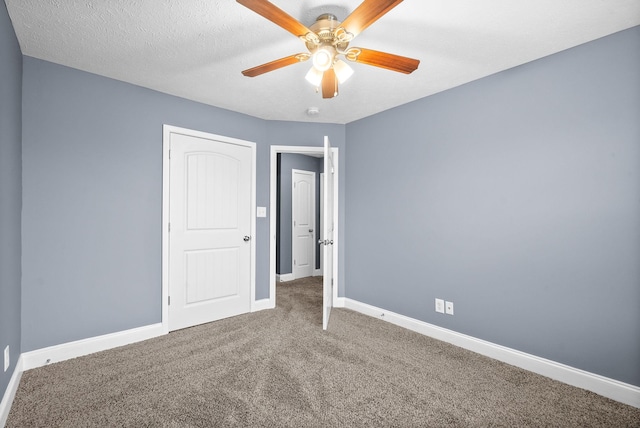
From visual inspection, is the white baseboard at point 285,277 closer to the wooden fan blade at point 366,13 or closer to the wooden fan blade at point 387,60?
the wooden fan blade at point 387,60

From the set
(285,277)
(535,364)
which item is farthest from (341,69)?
(285,277)

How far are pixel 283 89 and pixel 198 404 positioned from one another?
2612 mm

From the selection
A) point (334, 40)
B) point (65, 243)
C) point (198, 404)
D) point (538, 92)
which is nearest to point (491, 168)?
point (538, 92)

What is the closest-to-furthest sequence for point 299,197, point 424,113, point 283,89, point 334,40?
1. point 334,40
2. point 283,89
3. point 424,113
4. point 299,197

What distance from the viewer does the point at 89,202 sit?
8.62 feet

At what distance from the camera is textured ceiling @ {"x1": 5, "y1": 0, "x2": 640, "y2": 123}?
1795 mm

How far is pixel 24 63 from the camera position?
7.70ft

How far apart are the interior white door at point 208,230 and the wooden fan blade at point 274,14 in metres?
2.04

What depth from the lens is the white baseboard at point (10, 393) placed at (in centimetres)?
172

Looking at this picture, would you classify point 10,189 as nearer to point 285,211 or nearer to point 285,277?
point 285,211

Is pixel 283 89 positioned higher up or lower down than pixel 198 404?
higher up

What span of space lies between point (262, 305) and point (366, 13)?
3247 millimetres

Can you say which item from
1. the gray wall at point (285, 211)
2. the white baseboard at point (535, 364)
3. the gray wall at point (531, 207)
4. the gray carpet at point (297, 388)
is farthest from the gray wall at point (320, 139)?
the gray wall at point (285, 211)

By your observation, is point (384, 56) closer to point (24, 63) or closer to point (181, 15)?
point (181, 15)
